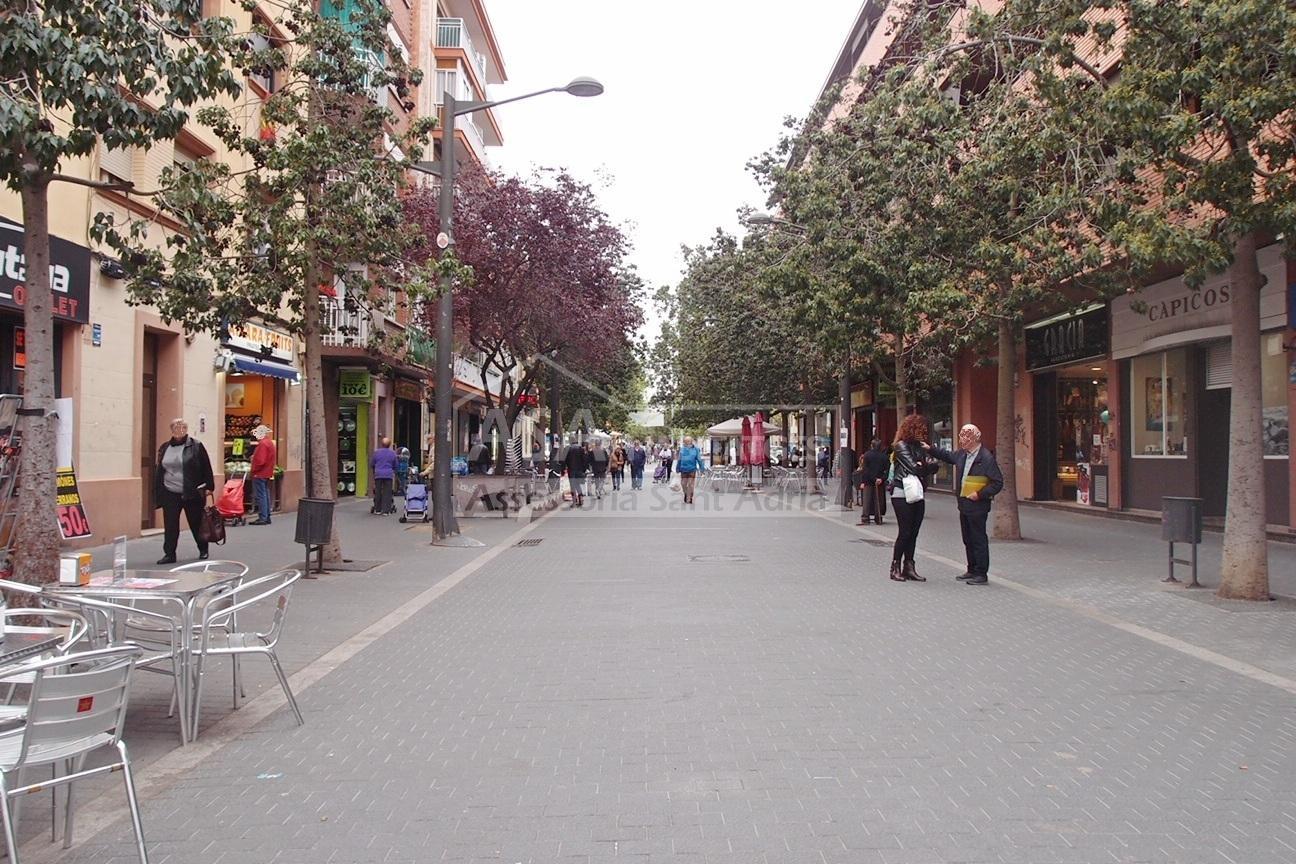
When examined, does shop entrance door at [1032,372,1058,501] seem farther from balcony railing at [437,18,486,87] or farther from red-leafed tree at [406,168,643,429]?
balcony railing at [437,18,486,87]

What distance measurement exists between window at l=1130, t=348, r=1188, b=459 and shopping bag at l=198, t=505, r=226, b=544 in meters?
15.5

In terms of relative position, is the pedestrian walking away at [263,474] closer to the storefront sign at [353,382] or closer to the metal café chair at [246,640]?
the storefront sign at [353,382]

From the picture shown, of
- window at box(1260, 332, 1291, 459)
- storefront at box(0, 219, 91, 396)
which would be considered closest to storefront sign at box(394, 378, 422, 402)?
storefront at box(0, 219, 91, 396)

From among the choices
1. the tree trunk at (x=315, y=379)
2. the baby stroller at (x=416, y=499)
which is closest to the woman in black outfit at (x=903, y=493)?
the tree trunk at (x=315, y=379)

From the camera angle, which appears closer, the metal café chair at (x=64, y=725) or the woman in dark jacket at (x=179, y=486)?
the metal café chair at (x=64, y=725)

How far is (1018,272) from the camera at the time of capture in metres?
13.1

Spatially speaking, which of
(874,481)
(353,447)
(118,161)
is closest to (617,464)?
(353,447)

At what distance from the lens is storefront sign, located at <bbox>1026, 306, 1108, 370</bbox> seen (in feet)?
70.4

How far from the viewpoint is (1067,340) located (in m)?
22.9

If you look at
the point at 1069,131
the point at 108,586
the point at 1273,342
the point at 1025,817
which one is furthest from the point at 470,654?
the point at 1273,342

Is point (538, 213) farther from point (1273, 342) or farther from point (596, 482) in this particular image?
point (1273, 342)

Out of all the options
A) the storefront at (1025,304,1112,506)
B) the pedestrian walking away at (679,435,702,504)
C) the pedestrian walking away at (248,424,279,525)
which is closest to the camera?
the pedestrian walking away at (248,424,279,525)

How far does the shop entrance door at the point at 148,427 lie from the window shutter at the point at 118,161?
99.9 inches

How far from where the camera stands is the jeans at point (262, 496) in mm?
18438
